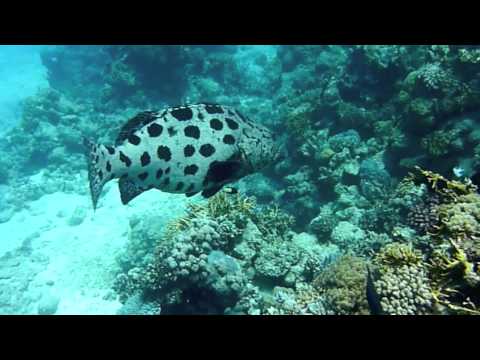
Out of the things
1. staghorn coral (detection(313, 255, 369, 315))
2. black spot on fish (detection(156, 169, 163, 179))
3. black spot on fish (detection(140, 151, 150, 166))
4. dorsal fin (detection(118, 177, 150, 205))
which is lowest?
staghorn coral (detection(313, 255, 369, 315))

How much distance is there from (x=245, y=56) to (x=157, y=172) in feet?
71.1

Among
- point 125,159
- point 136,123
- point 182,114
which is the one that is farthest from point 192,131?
point 125,159

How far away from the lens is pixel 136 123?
14.5ft

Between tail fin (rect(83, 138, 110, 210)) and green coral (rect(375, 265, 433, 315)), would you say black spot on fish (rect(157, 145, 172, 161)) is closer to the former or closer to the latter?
tail fin (rect(83, 138, 110, 210))

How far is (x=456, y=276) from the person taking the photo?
15.7 ft

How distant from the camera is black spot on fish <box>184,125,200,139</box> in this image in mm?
4469

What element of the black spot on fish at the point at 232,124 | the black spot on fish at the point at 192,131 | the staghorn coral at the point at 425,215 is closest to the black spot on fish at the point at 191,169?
the black spot on fish at the point at 192,131

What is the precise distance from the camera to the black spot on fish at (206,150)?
4.57m

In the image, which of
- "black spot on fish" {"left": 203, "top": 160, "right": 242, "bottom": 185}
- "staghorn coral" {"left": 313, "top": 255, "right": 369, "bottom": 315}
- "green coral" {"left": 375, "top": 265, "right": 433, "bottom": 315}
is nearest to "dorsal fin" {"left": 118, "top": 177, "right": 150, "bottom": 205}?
"black spot on fish" {"left": 203, "top": 160, "right": 242, "bottom": 185}

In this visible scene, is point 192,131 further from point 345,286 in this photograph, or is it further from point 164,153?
point 345,286

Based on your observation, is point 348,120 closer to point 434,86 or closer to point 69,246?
point 434,86

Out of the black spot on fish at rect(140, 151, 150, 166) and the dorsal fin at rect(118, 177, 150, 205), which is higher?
the black spot on fish at rect(140, 151, 150, 166)
